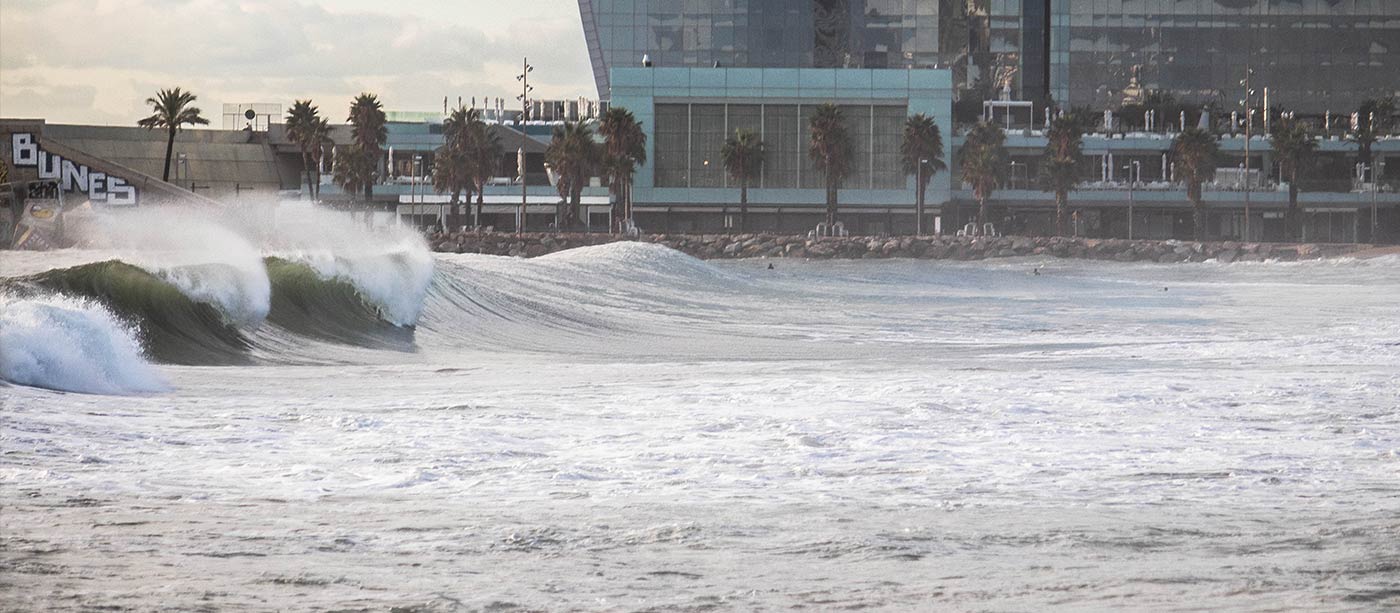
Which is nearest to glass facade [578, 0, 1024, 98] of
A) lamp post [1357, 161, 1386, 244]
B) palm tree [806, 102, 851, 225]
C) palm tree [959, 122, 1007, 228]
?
palm tree [959, 122, 1007, 228]

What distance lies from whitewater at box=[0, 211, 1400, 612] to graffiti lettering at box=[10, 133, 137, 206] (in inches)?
1631

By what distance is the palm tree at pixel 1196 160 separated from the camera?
12000 centimetres

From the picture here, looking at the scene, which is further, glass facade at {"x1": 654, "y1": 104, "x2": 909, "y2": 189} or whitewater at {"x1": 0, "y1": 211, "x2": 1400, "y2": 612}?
glass facade at {"x1": 654, "y1": 104, "x2": 909, "y2": 189}

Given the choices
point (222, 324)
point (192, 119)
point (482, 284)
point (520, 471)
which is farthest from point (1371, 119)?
point (520, 471)

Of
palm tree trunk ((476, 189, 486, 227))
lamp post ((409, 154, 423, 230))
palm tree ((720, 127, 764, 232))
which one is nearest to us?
palm tree trunk ((476, 189, 486, 227))

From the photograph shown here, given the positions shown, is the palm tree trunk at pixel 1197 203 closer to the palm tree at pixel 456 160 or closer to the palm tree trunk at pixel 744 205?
the palm tree trunk at pixel 744 205

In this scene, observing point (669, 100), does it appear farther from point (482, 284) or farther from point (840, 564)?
point (840, 564)

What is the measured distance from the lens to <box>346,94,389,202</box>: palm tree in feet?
396

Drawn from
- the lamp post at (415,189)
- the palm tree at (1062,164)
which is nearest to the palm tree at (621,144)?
the lamp post at (415,189)

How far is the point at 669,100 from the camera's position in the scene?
126312 mm

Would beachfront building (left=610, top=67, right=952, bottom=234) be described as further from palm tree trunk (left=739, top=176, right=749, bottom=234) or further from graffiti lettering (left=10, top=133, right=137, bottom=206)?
graffiti lettering (left=10, top=133, right=137, bottom=206)

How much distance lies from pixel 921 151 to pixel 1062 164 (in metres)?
9.47

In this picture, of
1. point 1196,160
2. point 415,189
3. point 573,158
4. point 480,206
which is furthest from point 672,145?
point 1196,160

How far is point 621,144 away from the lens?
11725cm
